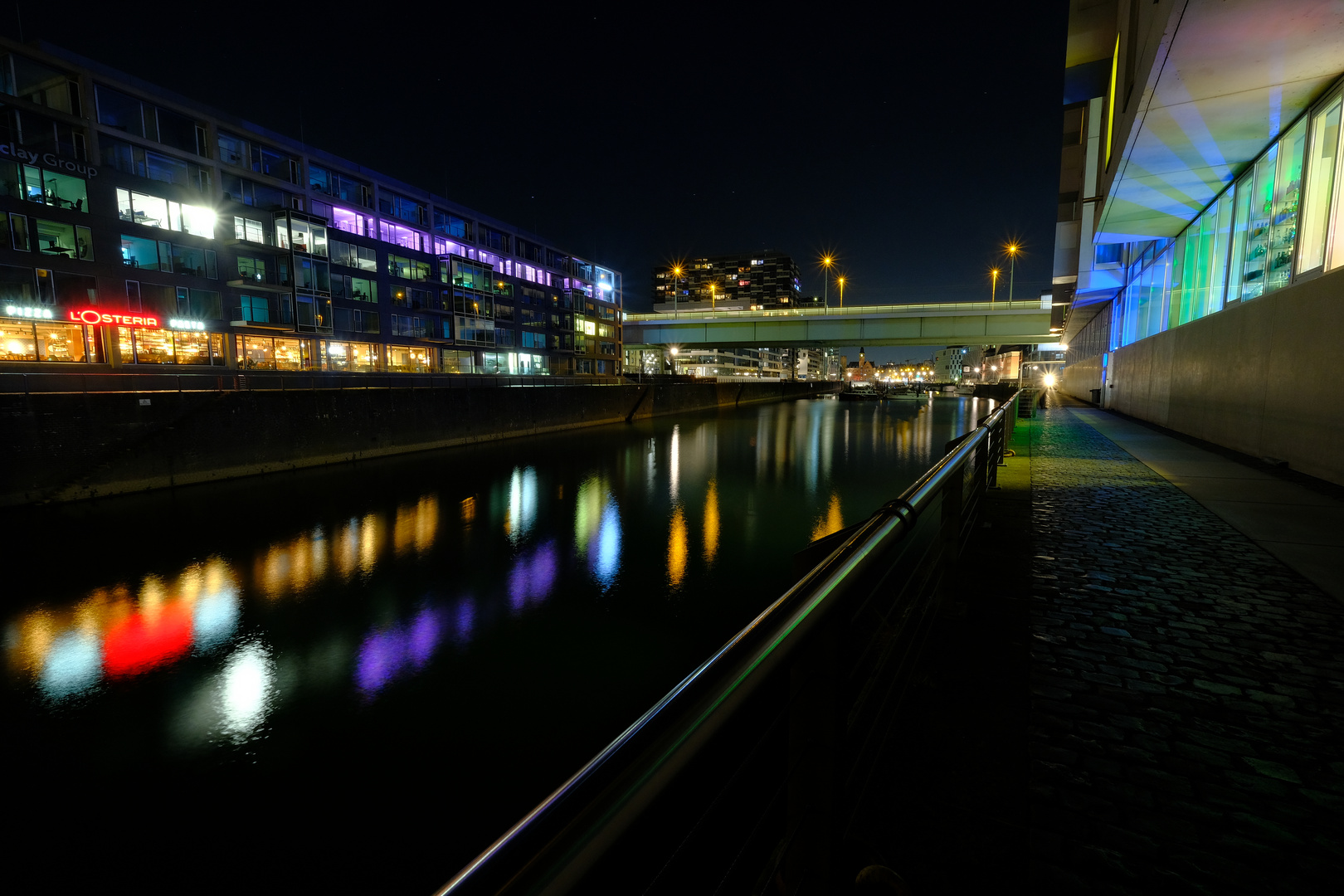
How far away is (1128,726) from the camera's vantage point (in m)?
2.97

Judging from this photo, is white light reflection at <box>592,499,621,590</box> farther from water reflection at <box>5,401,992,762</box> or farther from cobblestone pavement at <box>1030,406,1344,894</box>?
cobblestone pavement at <box>1030,406,1344,894</box>

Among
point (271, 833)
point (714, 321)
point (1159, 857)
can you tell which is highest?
point (714, 321)

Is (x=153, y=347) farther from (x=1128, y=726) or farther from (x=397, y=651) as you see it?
(x=1128, y=726)

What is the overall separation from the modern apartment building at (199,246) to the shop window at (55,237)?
8 cm

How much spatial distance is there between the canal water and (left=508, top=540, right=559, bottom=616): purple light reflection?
0.13 feet

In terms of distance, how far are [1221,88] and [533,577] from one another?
12.3m

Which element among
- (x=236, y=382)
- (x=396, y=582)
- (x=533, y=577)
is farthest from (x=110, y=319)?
(x=533, y=577)

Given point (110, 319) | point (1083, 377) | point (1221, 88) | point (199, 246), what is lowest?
point (1083, 377)

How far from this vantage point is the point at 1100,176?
18078 millimetres

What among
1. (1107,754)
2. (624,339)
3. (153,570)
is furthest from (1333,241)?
(624,339)

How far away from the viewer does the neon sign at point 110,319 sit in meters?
32.2

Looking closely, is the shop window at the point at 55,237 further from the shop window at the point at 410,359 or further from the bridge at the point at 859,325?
the bridge at the point at 859,325

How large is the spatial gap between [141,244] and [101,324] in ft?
17.9

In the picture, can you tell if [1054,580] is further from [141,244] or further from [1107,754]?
[141,244]
